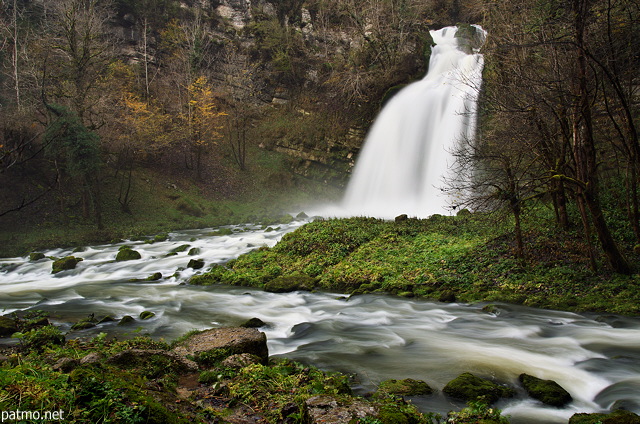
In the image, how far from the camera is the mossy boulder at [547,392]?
19.8 ft

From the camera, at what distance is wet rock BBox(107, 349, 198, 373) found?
5400 mm

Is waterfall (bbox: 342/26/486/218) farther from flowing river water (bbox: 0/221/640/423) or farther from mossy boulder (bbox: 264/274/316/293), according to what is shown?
flowing river water (bbox: 0/221/640/423)

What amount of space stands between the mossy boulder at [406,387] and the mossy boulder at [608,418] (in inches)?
74.9

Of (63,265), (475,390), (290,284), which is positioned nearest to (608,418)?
(475,390)

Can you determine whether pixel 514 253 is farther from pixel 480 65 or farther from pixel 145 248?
pixel 480 65

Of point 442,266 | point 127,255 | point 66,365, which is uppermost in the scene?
point 66,365

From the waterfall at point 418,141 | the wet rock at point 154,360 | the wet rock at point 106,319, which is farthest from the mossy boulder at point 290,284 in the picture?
the waterfall at point 418,141

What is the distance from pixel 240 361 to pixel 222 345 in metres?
0.83

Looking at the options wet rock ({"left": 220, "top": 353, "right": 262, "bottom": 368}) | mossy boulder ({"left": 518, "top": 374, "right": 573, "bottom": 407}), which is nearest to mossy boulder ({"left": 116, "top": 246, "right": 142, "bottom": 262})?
wet rock ({"left": 220, "top": 353, "right": 262, "bottom": 368})

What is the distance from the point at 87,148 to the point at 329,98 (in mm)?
23094

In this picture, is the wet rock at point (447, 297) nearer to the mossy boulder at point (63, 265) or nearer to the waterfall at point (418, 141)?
the mossy boulder at point (63, 265)

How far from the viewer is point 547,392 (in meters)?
6.13

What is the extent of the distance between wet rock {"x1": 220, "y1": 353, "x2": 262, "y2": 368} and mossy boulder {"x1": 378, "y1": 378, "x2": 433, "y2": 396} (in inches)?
74.7

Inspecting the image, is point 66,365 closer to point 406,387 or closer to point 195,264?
point 406,387
